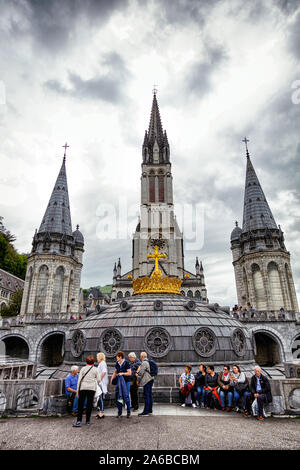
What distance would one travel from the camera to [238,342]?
1112 cm

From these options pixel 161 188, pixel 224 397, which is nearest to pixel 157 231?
pixel 161 188

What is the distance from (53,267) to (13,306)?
15.1m

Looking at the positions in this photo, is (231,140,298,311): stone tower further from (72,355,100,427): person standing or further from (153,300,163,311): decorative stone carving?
(72,355,100,427): person standing

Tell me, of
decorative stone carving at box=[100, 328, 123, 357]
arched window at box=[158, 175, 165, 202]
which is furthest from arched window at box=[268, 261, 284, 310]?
decorative stone carving at box=[100, 328, 123, 357]

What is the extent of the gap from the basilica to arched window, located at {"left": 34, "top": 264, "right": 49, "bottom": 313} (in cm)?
15

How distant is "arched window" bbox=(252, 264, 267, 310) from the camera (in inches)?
1547

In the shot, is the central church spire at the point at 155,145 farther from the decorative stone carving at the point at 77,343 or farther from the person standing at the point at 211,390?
the person standing at the point at 211,390

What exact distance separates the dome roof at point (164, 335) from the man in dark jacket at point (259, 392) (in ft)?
11.1

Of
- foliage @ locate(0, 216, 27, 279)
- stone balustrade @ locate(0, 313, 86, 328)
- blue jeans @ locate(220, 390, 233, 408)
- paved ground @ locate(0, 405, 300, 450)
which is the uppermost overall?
foliage @ locate(0, 216, 27, 279)

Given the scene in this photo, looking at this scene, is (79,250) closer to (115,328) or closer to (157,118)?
(115,328)

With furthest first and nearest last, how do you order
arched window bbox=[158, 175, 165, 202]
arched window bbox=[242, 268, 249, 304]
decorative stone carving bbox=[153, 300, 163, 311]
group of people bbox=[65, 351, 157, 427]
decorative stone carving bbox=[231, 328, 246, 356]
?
arched window bbox=[158, 175, 165, 202], arched window bbox=[242, 268, 249, 304], decorative stone carving bbox=[153, 300, 163, 311], decorative stone carving bbox=[231, 328, 246, 356], group of people bbox=[65, 351, 157, 427]

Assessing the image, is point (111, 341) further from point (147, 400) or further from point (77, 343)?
point (147, 400)

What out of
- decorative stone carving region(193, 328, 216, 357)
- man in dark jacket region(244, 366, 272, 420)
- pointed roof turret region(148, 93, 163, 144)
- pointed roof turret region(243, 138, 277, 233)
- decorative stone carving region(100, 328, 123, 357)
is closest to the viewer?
man in dark jacket region(244, 366, 272, 420)

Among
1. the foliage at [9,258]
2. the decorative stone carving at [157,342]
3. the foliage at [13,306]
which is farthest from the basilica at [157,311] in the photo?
the foliage at [9,258]
